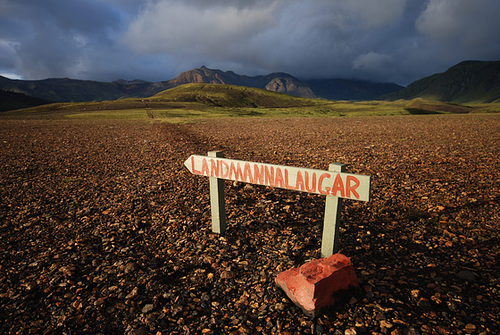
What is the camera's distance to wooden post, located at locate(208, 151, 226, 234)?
5.78 meters

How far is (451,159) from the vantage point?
38.4 ft

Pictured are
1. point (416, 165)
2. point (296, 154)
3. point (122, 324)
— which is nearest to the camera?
point (122, 324)

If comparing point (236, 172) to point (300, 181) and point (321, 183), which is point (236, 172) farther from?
point (321, 183)

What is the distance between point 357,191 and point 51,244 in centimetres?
676

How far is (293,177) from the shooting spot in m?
4.54

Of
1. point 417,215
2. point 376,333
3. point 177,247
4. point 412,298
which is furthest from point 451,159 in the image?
point 177,247

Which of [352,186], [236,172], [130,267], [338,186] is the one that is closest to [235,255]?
[236,172]

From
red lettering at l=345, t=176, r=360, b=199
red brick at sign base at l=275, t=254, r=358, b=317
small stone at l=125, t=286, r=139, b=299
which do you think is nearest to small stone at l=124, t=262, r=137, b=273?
small stone at l=125, t=286, r=139, b=299

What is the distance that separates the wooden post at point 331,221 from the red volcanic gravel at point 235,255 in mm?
587

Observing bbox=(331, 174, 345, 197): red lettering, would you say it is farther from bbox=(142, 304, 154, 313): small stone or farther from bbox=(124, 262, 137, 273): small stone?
bbox=(124, 262, 137, 273): small stone

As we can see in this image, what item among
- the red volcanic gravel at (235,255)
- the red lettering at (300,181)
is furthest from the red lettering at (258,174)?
the red volcanic gravel at (235,255)

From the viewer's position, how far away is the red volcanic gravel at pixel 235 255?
3738 millimetres

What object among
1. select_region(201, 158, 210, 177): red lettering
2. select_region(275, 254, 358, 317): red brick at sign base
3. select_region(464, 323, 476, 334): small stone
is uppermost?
select_region(201, 158, 210, 177): red lettering

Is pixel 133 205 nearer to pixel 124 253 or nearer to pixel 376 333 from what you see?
pixel 124 253
